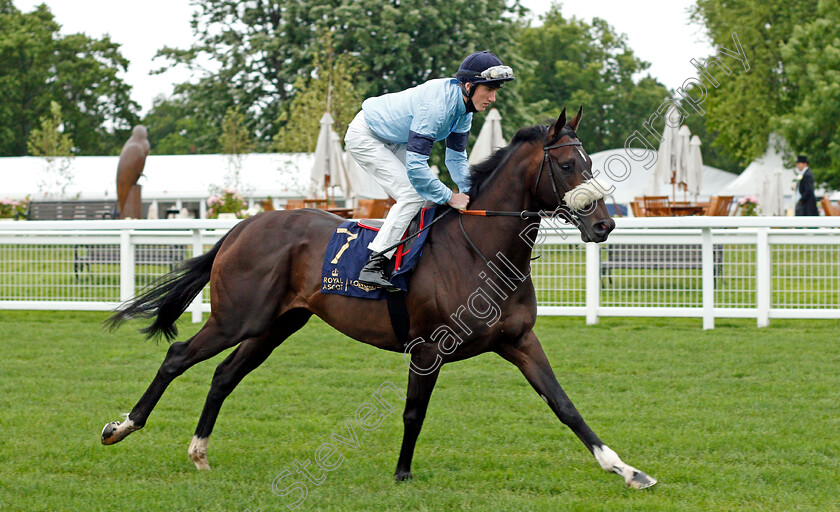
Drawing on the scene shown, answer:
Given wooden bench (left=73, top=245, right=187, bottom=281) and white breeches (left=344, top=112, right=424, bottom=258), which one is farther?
wooden bench (left=73, top=245, right=187, bottom=281)

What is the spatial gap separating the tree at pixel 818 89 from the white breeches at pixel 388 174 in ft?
102

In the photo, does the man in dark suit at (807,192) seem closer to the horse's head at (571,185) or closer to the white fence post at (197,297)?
the white fence post at (197,297)

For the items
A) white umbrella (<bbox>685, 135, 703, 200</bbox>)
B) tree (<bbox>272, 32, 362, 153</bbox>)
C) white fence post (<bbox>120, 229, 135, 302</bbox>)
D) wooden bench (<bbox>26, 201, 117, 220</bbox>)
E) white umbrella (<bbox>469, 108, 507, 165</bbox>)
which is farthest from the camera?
tree (<bbox>272, 32, 362, 153</bbox>)

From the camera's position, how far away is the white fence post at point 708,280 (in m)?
9.24

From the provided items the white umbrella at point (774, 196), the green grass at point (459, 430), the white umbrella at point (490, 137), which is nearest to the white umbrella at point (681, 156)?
the white umbrella at point (490, 137)

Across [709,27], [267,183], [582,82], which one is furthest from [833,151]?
[582,82]

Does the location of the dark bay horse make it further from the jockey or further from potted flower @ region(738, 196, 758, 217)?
potted flower @ region(738, 196, 758, 217)

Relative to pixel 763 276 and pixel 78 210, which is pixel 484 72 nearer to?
pixel 763 276

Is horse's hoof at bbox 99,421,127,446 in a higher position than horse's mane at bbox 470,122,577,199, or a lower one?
lower

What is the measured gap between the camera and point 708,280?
935 centimetres

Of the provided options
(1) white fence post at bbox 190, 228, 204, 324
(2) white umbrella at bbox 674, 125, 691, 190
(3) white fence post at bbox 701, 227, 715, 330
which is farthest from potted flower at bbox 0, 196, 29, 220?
(3) white fence post at bbox 701, 227, 715, 330

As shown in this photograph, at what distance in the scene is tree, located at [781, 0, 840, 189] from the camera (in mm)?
32438

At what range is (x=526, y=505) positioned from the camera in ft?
13.3

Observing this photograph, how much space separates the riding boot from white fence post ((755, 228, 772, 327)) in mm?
5964
